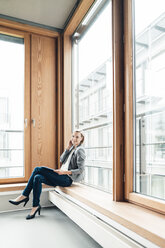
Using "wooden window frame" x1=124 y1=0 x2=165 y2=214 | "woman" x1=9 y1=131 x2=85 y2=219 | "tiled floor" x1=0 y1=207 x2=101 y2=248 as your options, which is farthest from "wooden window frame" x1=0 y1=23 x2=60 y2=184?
"wooden window frame" x1=124 y1=0 x2=165 y2=214

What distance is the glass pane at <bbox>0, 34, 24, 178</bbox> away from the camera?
299 centimetres

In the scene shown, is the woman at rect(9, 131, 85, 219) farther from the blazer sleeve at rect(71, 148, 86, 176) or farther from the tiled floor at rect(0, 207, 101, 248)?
the tiled floor at rect(0, 207, 101, 248)

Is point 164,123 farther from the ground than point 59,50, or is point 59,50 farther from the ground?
point 59,50

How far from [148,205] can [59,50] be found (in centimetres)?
254

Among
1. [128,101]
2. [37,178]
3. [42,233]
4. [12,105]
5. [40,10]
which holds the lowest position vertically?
[42,233]

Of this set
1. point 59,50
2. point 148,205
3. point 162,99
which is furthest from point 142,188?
point 59,50

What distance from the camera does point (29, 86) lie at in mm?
3113

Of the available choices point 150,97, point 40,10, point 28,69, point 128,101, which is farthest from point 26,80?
point 150,97

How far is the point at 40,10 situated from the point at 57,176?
215cm

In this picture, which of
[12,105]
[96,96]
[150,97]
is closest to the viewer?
[150,97]

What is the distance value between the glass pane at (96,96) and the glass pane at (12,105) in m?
0.79

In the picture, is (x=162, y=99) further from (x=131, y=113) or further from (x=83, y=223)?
(x=83, y=223)

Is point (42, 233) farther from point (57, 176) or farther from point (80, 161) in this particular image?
point (80, 161)

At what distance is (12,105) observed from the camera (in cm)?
307
